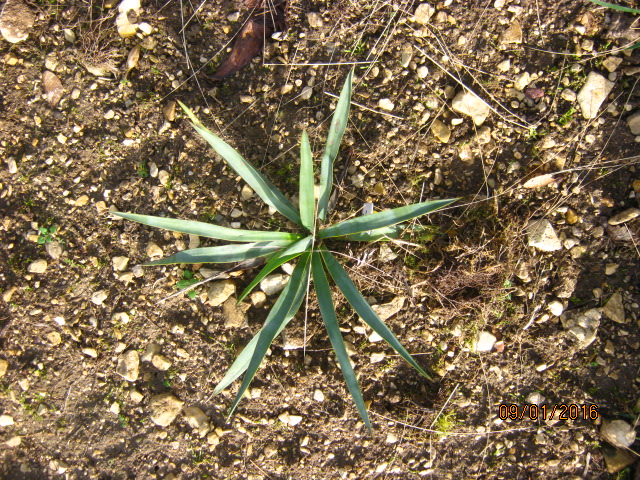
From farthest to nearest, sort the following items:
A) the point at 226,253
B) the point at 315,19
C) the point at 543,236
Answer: the point at 315,19 < the point at 543,236 < the point at 226,253

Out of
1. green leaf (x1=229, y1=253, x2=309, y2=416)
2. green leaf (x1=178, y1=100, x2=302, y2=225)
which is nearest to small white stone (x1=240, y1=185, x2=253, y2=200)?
green leaf (x1=178, y1=100, x2=302, y2=225)

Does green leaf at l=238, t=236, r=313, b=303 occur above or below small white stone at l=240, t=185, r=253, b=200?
below

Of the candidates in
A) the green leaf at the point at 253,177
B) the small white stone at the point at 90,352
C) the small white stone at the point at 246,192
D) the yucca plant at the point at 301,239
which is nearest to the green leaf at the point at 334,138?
the yucca plant at the point at 301,239

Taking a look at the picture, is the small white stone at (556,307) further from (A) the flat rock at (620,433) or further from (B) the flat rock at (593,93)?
(B) the flat rock at (593,93)

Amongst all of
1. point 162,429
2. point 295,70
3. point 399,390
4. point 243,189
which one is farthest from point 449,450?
point 295,70

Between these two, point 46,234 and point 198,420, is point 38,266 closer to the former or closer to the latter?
point 46,234

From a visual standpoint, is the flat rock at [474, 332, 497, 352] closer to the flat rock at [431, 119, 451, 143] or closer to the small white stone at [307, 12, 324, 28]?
the flat rock at [431, 119, 451, 143]

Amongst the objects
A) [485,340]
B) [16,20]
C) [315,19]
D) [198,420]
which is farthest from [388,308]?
[16,20]
